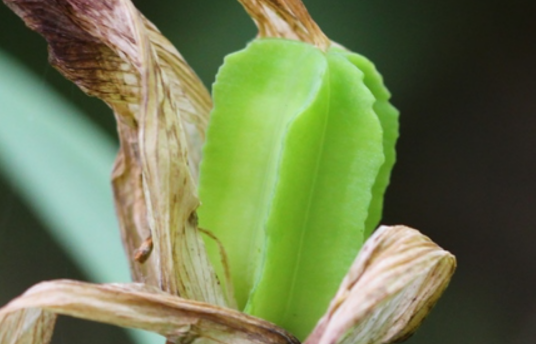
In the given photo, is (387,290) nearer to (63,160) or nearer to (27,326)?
(27,326)

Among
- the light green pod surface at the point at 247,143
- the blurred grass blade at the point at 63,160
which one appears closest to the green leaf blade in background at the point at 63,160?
the blurred grass blade at the point at 63,160

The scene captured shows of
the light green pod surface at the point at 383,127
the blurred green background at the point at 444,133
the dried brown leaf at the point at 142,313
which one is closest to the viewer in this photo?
the dried brown leaf at the point at 142,313

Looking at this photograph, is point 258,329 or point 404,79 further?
point 404,79

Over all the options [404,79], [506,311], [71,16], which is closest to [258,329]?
[71,16]

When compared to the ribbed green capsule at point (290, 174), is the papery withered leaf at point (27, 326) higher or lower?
lower

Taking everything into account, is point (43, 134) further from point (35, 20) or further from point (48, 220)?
point (35, 20)

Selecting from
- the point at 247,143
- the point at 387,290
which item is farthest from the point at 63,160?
the point at 387,290

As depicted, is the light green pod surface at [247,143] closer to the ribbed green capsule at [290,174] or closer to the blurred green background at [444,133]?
the ribbed green capsule at [290,174]
